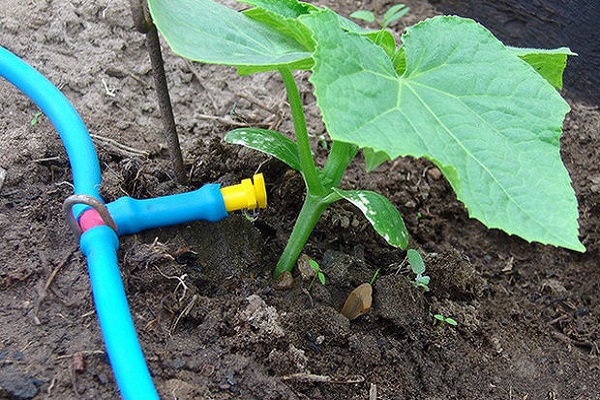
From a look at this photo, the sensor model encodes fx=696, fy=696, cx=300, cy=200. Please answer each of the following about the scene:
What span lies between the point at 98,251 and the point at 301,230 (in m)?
0.39

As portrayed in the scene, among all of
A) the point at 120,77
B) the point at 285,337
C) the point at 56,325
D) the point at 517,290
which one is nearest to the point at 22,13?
the point at 120,77

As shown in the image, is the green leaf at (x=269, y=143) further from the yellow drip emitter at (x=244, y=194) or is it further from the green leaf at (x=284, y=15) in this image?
the green leaf at (x=284, y=15)

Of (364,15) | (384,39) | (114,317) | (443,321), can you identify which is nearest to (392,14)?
(364,15)

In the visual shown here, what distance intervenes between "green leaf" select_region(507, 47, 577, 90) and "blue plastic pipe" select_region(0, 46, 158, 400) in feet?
2.70

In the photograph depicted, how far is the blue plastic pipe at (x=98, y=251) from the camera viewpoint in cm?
106

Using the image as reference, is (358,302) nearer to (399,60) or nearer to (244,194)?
(244,194)

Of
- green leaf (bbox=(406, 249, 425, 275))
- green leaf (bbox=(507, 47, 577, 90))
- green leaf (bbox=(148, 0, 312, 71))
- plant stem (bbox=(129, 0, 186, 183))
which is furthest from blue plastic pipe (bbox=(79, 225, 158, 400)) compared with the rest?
green leaf (bbox=(507, 47, 577, 90))

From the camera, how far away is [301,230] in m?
1.37

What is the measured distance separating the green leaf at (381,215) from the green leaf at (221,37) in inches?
9.6

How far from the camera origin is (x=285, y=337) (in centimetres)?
128

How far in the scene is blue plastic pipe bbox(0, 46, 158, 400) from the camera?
41.9 inches

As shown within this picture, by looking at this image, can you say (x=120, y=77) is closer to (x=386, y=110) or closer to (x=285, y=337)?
(x=285, y=337)

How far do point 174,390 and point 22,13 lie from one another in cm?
113

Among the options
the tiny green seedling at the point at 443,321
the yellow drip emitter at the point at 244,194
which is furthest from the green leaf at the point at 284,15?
the tiny green seedling at the point at 443,321
